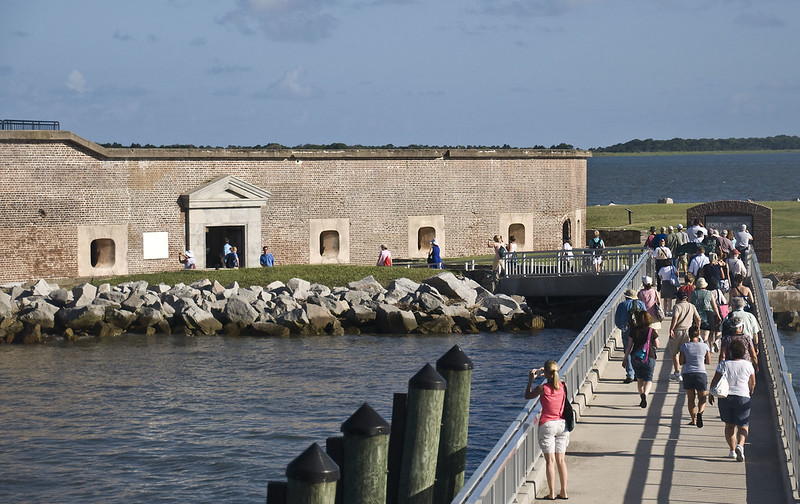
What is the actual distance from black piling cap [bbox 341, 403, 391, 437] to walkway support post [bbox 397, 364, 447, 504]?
3.36ft

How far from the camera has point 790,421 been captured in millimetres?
11492

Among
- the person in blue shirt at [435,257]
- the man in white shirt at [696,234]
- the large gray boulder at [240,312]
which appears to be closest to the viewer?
the man in white shirt at [696,234]

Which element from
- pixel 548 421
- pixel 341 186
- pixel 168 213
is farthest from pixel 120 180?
pixel 548 421

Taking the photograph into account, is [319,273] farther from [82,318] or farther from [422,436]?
[422,436]

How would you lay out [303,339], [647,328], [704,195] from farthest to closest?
[704,195], [303,339], [647,328]

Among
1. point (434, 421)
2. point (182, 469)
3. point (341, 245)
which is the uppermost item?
point (341, 245)

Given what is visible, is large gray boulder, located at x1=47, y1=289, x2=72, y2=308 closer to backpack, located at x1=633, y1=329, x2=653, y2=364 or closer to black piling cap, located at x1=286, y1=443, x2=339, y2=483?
backpack, located at x1=633, y1=329, x2=653, y2=364

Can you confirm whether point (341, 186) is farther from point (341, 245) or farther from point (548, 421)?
point (548, 421)

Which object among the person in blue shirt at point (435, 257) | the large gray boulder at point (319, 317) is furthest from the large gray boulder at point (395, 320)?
the person in blue shirt at point (435, 257)

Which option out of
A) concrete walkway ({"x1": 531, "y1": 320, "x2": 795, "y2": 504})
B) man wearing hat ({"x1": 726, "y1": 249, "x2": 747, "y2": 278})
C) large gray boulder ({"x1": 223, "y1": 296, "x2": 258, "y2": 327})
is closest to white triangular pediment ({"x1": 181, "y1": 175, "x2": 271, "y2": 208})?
large gray boulder ({"x1": 223, "y1": 296, "x2": 258, "y2": 327})

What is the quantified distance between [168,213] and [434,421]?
2717 centimetres

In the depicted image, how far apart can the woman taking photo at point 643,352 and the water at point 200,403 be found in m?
4.72

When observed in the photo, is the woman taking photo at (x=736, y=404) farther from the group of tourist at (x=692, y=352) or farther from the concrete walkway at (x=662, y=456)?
the concrete walkway at (x=662, y=456)

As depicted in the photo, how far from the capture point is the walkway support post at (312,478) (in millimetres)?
9227
